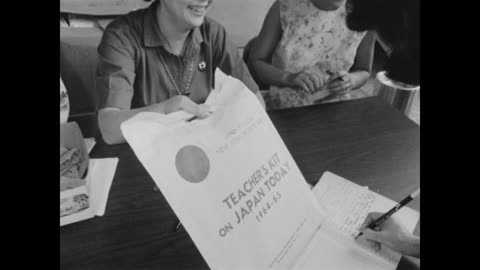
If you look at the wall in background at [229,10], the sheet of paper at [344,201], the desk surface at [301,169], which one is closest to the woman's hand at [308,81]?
the desk surface at [301,169]

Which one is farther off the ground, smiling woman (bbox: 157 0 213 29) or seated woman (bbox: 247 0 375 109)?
smiling woman (bbox: 157 0 213 29)

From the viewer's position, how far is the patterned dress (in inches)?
47.6

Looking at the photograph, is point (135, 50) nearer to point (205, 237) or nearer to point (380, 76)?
point (205, 237)

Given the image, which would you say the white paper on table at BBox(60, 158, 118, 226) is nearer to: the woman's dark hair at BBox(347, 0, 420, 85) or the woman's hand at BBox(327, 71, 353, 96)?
the woman's hand at BBox(327, 71, 353, 96)

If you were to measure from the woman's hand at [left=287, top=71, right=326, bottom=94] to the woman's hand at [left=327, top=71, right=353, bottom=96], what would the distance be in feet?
0.14

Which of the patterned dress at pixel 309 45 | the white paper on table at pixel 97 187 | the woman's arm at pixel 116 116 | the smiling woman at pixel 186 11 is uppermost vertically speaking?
the smiling woman at pixel 186 11

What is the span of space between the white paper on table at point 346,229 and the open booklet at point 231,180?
36 mm

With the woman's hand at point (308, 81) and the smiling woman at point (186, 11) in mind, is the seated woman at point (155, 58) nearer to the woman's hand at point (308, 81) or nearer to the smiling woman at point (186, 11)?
the smiling woman at point (186, 11)

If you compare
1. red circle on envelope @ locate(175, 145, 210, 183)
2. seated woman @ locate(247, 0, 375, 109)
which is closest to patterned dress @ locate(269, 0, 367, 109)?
seated woman @ locate(247, 0, 375, 109)

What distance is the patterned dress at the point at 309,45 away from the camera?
121 centimetres

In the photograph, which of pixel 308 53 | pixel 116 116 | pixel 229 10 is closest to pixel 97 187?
pixel 116 116

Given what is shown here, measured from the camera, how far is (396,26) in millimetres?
1158
